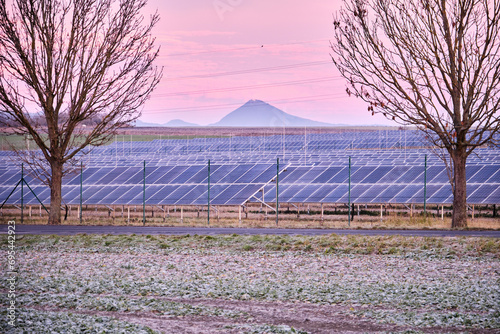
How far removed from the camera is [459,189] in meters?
27.3

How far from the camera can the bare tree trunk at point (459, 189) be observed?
27.2 meters

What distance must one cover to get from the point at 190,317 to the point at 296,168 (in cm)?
3223

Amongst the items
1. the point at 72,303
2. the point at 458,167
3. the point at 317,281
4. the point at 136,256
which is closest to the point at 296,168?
the point at 458,167

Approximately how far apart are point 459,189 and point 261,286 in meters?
16.6

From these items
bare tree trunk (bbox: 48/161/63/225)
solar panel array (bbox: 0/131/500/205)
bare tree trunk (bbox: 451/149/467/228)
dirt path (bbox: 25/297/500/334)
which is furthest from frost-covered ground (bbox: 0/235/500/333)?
solar panel array (bbox: 0/131/500/205)

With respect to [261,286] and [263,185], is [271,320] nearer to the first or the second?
[261,286]

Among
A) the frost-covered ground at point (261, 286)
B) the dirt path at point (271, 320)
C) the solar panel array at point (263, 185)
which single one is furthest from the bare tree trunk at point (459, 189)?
the dirt path at point (271, 320)

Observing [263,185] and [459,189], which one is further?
[263,185]

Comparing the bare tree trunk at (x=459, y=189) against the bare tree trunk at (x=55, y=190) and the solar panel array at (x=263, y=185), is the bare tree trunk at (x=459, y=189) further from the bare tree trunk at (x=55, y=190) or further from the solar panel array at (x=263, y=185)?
the bare tree trunk at (x=55, y=190)

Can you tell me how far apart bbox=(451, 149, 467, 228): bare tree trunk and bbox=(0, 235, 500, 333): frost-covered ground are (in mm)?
7826

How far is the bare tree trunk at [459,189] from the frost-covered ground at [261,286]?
783 centimetres

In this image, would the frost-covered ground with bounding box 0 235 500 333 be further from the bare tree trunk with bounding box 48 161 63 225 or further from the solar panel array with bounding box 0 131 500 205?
the solar panel array with bounding box 0 131 500 205

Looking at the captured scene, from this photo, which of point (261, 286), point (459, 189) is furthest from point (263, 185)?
point (261, 286)

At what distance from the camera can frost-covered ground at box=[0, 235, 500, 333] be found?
9.87 metres
